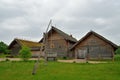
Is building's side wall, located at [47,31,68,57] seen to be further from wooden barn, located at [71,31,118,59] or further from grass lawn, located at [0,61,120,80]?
Result: grass lawn, located at [0,61,120,80]

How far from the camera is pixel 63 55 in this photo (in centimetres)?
4281

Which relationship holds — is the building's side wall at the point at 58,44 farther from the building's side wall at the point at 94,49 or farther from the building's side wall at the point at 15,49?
the building's side wall at the point at 15,49

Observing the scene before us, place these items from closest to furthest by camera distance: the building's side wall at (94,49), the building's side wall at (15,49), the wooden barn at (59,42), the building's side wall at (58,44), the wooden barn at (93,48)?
the wooden barn at (93,48), the building's side wall at (94,49), the wooden barn at (59,42), the building's side wall at (58,44), the building's side wall at (15,49)

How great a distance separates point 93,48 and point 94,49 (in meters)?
0.29

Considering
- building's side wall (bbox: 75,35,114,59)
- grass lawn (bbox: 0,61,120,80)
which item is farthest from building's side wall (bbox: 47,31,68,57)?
grass lawn (bbox: 0,61,120,80)

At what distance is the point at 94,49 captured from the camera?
38.2m

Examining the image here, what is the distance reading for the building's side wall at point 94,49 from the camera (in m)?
36.5

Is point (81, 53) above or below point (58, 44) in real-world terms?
below

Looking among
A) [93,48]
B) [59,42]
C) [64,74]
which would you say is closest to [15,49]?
[59,42]

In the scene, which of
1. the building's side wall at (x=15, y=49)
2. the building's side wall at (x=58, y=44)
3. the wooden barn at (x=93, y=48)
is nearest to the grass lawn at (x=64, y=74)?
the wooden barn at (x=93, y=48)

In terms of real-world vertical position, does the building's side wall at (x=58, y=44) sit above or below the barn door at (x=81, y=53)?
above

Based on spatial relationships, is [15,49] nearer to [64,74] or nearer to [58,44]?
[58,44]

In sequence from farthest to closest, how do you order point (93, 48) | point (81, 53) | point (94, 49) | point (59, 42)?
point (59, 42), point (81, 53), point (93, 48), point (94, 49)

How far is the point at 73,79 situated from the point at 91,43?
26.2 metres
